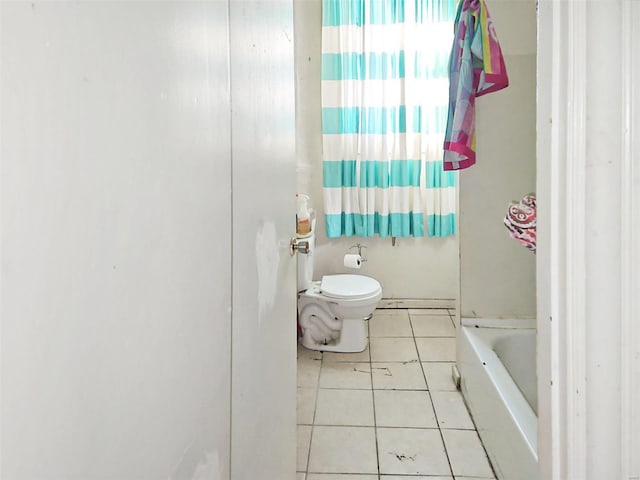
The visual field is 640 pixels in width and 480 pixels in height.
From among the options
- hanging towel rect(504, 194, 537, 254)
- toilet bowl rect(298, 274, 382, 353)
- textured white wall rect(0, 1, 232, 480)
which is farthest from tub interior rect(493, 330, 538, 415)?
textured white wall rect(0, 1, 232, 480)

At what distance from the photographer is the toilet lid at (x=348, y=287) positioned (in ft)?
9.14

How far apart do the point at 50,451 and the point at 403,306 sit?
342 cm

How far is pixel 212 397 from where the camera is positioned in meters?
0.79

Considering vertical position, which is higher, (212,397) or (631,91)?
(631,91)

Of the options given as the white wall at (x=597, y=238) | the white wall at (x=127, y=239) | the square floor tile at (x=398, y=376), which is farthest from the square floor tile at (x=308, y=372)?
the white wall at (x=597, y=238)

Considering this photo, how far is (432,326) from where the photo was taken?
3.35 metres

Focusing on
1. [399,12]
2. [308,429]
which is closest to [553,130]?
[308,429]

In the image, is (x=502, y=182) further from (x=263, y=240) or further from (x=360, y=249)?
(x=263, y=240)

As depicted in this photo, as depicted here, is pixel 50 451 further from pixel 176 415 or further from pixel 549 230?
pixel 549 230

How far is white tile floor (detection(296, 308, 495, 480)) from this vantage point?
181 centimetres

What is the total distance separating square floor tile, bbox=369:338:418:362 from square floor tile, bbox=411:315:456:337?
17 cm

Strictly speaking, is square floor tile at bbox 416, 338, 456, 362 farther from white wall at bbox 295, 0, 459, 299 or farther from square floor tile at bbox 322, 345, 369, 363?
white wall at bbox 295, 0, 459, 299

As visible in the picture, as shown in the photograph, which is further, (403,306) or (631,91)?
(403,306)

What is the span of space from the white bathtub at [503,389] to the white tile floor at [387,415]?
0.38ft
